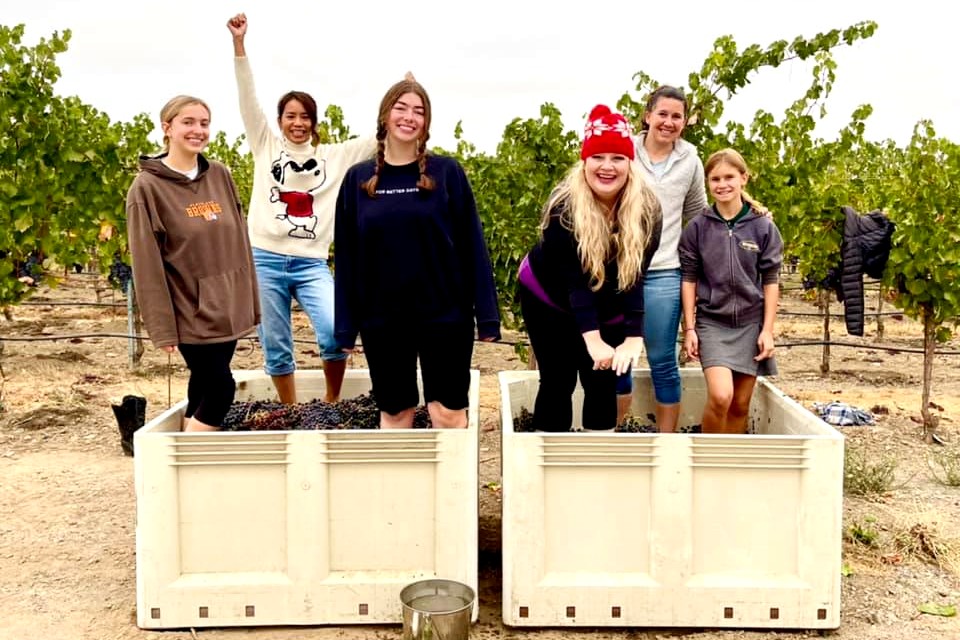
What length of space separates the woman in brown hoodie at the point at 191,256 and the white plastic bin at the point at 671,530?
111 centimetres

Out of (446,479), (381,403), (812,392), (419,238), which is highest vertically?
(419,238)

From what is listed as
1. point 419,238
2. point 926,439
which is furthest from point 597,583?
point 926,439

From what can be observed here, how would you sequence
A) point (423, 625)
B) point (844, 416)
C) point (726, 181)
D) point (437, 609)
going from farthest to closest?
point (844, 416) < point (726, 181) < point (437, 609) < point (423, 625)

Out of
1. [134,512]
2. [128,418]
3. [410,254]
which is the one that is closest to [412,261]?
[410,254]

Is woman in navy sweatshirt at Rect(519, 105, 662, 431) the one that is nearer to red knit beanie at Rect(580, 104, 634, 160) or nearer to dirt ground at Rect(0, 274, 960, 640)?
red knit beanie at Rect(580, 104, 634, 160)

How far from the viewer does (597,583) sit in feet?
9.67

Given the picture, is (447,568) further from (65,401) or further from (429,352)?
(65,401)

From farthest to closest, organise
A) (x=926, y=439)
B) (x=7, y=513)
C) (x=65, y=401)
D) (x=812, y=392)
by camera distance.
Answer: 1. (x=812, y=392)
2. (x=65, y=401)
3. (x=926, y=439)
4. (x=7, y=513)

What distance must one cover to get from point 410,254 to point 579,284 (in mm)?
558

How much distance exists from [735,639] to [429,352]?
53.6 inches

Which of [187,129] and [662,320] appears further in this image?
[662,320]

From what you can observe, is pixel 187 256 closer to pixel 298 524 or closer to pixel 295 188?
pixel 295 188

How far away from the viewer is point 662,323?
146 inches

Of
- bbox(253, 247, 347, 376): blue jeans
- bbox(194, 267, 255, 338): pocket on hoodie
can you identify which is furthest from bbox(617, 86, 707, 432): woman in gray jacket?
bbox(194, 267, 255, 338): pocket on hoodie
